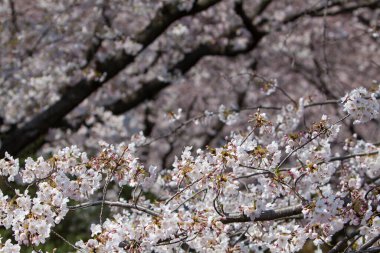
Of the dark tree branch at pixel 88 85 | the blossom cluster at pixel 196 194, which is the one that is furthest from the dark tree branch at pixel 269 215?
the dark tree branch at pixel 88 85

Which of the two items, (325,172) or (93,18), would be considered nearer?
(325,172)

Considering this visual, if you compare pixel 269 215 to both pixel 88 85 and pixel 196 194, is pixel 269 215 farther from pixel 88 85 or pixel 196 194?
pixel 88 85

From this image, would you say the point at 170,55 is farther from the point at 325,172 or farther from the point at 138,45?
the point at 325,172

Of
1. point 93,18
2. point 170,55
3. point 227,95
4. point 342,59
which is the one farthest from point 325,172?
point 342,59

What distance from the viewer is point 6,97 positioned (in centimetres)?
964

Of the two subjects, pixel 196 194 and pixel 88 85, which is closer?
pixel 196 194

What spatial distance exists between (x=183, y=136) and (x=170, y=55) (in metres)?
3.13

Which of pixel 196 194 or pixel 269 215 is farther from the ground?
pixel 196 194

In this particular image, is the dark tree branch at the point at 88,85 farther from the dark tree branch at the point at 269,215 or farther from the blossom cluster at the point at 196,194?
the dark tree branch at the point at 269,215

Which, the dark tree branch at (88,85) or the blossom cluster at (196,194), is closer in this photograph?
the blossom cluster at (196,194)

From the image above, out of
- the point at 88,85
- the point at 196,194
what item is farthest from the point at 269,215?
the point at 88,85

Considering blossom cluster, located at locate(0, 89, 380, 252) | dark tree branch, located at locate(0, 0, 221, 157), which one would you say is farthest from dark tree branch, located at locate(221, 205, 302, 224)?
dark tree branch, located at locate(0, 0, 221, 157)

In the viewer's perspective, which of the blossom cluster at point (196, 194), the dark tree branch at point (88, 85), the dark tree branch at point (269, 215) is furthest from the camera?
the dark tree branch at point (88, 85)

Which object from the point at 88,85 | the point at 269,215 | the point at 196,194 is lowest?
the point at 269,215
